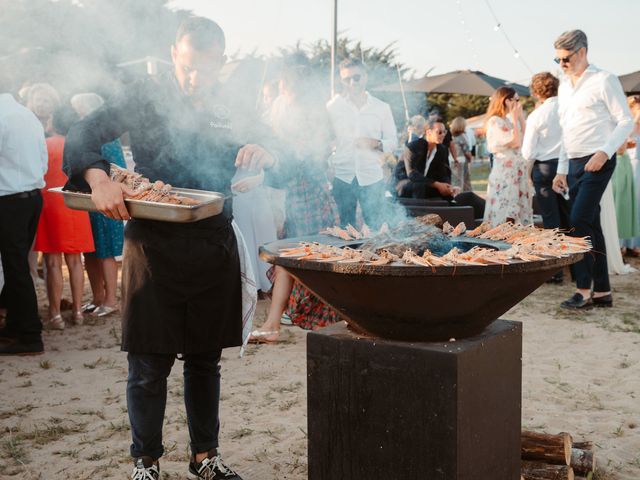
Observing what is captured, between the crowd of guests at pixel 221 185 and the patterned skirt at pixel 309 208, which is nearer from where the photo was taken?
the crowd of guests at pixel 221 185

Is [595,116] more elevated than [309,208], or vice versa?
[595,116]

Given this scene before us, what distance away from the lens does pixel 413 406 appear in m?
2.22

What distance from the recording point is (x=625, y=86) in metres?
11.8

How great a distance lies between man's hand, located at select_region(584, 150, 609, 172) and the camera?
523cm

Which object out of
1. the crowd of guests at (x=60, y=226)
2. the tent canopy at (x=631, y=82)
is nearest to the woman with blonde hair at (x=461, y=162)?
the tent canopy at (x=631, y=82)

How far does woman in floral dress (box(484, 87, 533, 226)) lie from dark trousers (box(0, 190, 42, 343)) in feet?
15.1

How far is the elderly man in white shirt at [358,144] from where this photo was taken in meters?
5.46

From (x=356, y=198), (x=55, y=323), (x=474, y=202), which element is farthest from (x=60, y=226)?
(x=474, y=202)

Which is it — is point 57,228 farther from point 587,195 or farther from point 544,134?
point 544,134

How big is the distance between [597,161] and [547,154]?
123cm

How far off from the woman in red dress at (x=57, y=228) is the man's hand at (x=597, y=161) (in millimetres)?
4148

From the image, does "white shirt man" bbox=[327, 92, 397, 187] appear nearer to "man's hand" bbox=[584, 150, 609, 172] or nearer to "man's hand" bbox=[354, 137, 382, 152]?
"man's hand" bbox=[354, 137, 382, 152]

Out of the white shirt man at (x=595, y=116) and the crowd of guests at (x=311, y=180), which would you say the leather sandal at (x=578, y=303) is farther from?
the white shirt man at (x=595, y=116)

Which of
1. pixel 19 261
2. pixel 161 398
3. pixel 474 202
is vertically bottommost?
pixel 161 398
